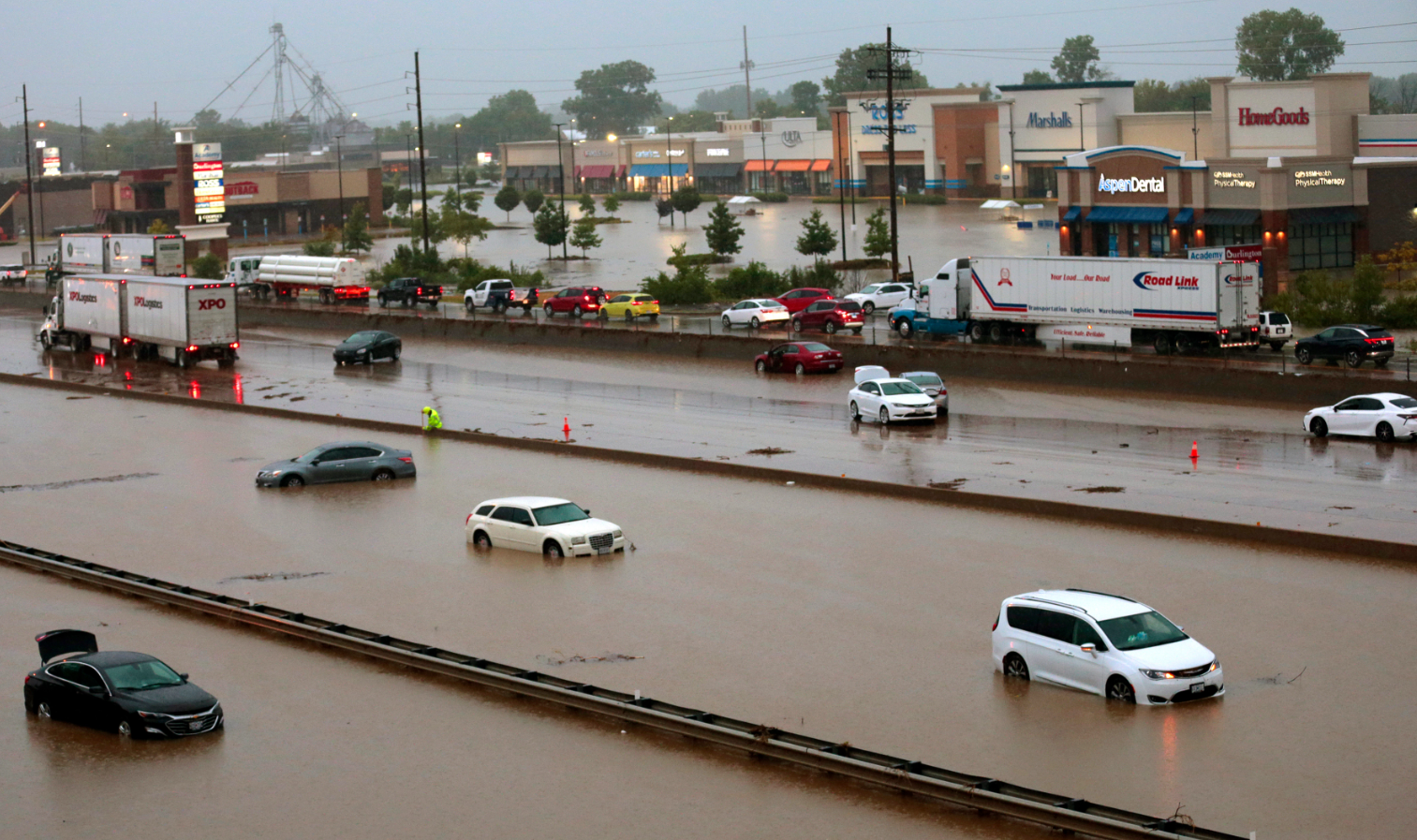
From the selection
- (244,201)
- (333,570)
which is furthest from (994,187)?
(333,570)

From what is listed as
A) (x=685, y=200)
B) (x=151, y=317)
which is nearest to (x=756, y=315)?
(x=151, y=317)

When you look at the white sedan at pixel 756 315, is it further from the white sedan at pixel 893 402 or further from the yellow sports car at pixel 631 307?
the white sedan at pixel 893 402

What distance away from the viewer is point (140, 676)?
1731 centimetres

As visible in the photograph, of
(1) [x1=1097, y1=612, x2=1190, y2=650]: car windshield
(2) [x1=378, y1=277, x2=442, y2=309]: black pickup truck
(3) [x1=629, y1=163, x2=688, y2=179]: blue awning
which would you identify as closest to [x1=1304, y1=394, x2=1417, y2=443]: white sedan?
(1) [x1=1097, y1=612, x2=1190, y2=650]: car windshield

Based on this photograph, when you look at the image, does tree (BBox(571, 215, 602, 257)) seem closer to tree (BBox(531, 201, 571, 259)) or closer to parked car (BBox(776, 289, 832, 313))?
tree (BBox(531, 201, 571, 259))

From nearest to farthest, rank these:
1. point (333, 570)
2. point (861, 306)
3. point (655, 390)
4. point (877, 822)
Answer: point (877, 822) → point (333, 570) → point (655, 390) → point (861, 306)

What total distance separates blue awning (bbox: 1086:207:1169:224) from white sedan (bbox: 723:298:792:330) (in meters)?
19.9

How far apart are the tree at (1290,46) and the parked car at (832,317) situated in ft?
505

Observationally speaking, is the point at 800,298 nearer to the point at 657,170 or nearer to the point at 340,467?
the point at 340,467

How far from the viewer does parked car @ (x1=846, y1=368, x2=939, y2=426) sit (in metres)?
36.4

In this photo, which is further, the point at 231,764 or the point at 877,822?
the point at 231,764

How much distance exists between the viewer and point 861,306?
5462cm

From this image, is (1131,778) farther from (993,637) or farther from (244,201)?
(244,201)

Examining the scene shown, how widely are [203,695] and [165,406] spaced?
3103 cm
